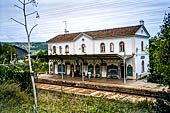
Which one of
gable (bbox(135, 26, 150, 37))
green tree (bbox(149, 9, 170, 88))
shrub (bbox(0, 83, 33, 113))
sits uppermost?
gable (bbox(135, 26, 150, 37))

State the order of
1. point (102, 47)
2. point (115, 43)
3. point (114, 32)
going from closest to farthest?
point (115, 43) < point (114, 32) < point (102, 47)

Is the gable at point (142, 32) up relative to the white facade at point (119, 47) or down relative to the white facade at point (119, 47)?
up

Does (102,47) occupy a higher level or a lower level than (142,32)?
lower

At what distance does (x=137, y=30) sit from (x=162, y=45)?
13969 millimetres

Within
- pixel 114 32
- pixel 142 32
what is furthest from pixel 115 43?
pixel 142 32

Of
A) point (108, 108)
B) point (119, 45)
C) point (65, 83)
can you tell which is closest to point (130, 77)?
point (119, 45)

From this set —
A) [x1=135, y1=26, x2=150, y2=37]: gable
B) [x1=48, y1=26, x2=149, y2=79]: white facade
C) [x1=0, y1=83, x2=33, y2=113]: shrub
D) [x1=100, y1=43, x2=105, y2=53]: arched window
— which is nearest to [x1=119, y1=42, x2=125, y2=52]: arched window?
[x1=48, y1=26, x2=149, y2=79]: white facade

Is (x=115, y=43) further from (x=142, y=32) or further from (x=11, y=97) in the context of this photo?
(x=11, y=97)

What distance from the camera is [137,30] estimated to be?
17.0 meters

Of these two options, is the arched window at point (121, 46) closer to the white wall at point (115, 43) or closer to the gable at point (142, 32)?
the white wall at point (115, 43)

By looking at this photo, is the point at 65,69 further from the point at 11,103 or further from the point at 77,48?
the point at 11,103

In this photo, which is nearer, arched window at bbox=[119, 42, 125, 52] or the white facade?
the white facade

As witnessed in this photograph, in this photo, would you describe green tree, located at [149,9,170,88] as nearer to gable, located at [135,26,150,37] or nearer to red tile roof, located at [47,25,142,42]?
red tile roof, located at [47,25,142,42]

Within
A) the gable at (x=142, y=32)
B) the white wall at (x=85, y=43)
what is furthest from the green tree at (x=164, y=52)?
the white wall at (x=85, y=43)
